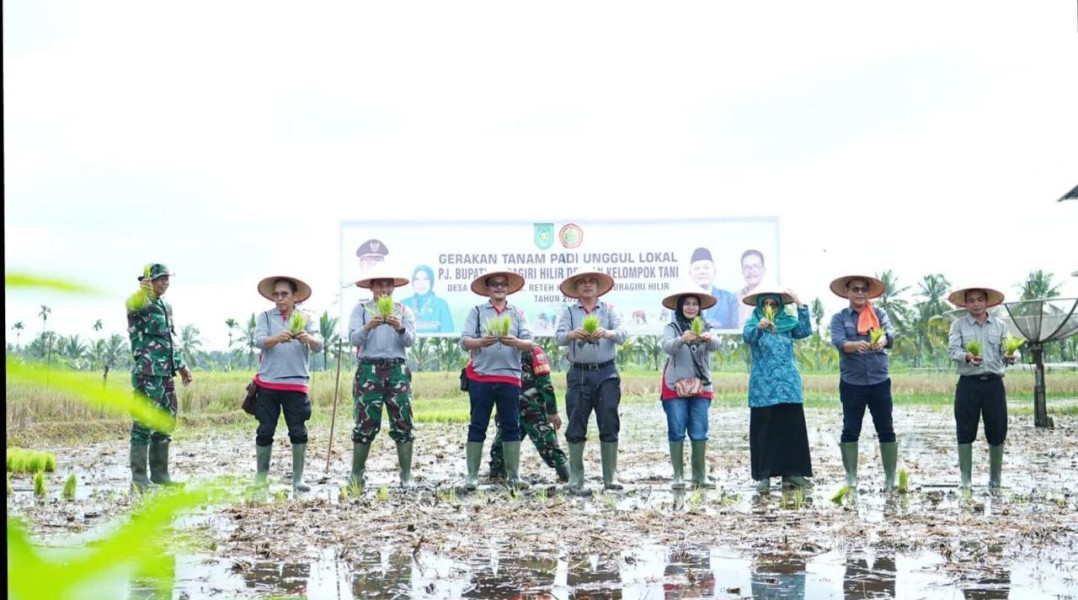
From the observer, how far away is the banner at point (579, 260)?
1590 cm

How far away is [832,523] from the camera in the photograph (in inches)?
289

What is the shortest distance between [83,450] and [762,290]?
8.53 meters

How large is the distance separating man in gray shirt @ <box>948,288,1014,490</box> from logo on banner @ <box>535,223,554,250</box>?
7954mm

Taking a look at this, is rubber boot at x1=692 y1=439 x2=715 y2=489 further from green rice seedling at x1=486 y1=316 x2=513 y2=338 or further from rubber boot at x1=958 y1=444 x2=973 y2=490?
rubber boot at x1=958 y1=444 x2=973 y2=490

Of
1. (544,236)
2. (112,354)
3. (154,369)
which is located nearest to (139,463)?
(154,369)

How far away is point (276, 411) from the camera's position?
8930 mm

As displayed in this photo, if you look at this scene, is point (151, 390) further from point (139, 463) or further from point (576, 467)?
point (576, 467)

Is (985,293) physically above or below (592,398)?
above

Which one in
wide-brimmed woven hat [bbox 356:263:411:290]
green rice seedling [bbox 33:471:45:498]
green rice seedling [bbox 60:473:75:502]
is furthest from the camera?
wide-brimmed woven hat [bbox 356:263:411:290]

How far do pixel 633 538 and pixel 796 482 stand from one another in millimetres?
2867

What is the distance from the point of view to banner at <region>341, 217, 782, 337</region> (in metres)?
15.9

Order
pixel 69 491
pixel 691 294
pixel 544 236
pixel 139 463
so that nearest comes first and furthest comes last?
pixel 69 491 → pixel 139 463 → pixel 691 294 → pixel 544 236

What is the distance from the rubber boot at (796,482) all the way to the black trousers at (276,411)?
3882mm

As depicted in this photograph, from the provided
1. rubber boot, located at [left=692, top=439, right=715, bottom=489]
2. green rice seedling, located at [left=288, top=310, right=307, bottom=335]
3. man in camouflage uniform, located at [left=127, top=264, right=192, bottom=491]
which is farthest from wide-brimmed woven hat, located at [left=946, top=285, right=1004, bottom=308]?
man in camouflage uniform, located at [left=127, top=264, right=192, bottom=491]
